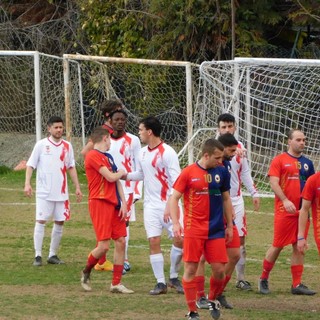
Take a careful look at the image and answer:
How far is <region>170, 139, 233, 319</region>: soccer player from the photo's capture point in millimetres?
10211

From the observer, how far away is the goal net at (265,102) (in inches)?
722

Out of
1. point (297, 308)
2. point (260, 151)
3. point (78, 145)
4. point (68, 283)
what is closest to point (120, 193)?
point (68, 283)

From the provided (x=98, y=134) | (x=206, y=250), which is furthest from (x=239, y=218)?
(x=98, y=134)

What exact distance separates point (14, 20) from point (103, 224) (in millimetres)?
17373

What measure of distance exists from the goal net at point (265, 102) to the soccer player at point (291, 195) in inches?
251

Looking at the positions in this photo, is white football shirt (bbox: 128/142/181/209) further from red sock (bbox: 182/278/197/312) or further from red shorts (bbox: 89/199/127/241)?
red sock (bbox: 182/278/197/312)

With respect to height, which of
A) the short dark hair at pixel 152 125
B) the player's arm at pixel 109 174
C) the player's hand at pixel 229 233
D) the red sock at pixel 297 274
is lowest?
the red sock at pixel 297 274

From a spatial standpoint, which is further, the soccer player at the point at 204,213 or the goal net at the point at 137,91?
the goal net at the point at 137,91

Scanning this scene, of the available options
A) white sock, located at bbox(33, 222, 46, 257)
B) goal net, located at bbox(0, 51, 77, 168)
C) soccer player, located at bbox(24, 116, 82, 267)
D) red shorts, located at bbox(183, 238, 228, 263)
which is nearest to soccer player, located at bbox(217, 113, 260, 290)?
red shorts, located at bbox(183, 238, 228, 263)

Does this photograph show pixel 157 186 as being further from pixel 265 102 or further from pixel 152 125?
pixel 265 102

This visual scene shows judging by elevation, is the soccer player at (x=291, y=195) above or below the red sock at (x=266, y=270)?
above

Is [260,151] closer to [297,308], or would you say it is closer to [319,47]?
[319,47]

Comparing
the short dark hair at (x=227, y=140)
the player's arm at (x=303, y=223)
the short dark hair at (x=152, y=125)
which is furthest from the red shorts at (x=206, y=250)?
the short dark hair at (x=152, y=125)

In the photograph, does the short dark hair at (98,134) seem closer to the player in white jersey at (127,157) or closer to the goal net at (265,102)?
the player in white jersey at (127,157)
